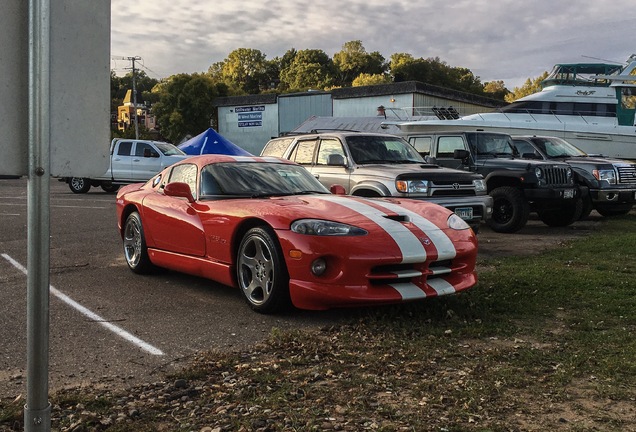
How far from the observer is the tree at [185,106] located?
173ft

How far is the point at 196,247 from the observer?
5.92 metres

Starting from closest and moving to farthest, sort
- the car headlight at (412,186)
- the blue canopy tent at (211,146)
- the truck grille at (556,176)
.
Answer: the car headlight at (412,186)
the truck grille at (556,176)
the blue canopy tent at (211,146)

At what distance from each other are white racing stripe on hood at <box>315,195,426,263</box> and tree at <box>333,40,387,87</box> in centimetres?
8425

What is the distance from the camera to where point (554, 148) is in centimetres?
1391

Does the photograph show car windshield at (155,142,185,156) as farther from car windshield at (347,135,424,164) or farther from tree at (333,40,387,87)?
tree at (333,40,387,87)

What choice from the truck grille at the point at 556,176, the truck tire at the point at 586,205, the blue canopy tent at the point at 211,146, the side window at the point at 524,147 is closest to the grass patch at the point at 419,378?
the truck grille at the point at 556,176

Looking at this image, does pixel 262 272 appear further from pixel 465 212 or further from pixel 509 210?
pixel 509 210

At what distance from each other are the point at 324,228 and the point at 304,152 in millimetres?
5520

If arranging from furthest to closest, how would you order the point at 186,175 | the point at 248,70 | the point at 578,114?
the point at 248,70, the point at 578,114, the point at 186,175

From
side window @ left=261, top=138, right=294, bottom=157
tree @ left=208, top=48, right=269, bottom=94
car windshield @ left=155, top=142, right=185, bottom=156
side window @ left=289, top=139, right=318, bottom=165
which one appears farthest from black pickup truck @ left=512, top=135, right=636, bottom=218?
tree @ left=208, top=48, right=269, bottom=94

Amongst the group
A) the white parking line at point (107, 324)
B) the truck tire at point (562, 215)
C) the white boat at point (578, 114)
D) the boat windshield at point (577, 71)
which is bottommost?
the white parking line at point (107, 324)

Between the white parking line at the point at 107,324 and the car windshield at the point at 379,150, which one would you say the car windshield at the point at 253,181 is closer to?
the white parking line at the point at 107,324

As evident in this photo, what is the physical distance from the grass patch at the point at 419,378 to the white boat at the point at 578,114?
14665 millimetres

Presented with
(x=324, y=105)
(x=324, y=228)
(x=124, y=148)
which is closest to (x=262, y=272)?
(x=324, y=228)
